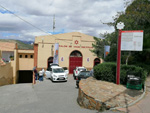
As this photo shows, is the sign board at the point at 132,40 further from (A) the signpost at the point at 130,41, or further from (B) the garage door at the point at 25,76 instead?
(B) the garage door at the point at 25,76

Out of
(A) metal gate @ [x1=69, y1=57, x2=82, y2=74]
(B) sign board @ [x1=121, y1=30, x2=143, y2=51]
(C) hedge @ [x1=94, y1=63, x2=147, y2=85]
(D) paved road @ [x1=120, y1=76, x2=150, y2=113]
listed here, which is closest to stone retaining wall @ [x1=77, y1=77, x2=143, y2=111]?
(D) paved road @ [x1=120, y1=76, x2=150, y2=113]

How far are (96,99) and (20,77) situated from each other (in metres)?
23.6

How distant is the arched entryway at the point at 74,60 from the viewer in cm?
2692

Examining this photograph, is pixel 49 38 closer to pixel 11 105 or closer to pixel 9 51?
pixel 9 51

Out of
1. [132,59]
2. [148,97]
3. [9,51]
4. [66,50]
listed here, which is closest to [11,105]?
[148,97]

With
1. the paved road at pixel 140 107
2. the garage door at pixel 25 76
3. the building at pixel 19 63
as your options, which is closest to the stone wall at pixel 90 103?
the paved road at pixel 140 107

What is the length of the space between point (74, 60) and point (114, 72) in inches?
693

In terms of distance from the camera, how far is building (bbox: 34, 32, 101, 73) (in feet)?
81.8

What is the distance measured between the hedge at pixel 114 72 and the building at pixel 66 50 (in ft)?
51.9

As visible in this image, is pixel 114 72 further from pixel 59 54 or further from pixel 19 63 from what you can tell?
pixel 19 63

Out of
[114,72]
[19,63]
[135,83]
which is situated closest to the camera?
[135,83]

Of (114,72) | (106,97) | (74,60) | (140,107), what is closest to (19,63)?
(74,60)

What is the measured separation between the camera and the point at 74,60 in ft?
88.6

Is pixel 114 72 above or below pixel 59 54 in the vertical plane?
below
